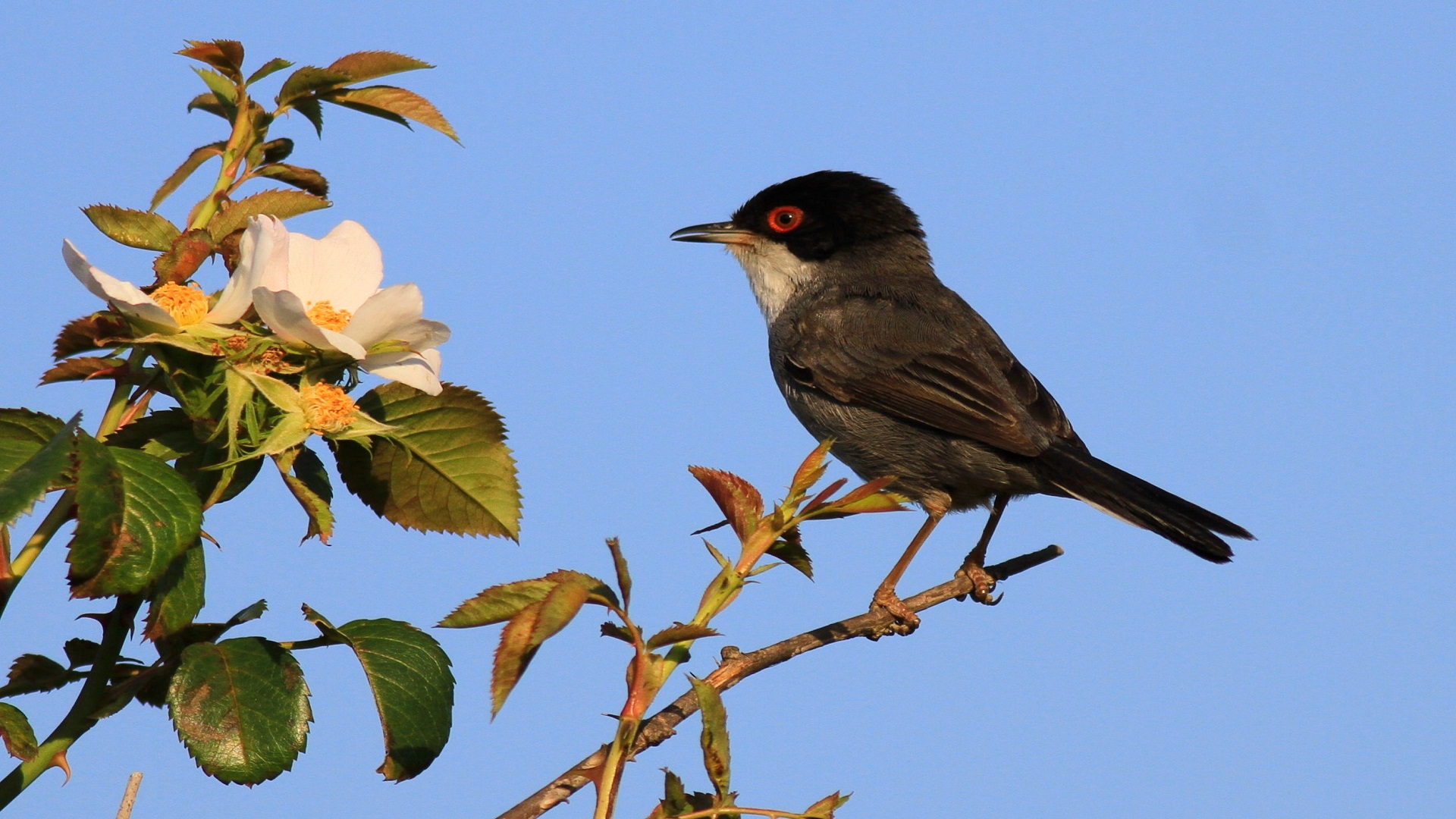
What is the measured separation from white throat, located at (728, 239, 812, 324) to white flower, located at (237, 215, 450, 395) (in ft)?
19.1

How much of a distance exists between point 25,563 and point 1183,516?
458 centimetres

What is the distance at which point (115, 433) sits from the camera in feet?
5.40

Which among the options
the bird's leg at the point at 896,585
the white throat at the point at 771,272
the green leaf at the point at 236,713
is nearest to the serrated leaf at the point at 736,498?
the green leaf at the point at 236,713

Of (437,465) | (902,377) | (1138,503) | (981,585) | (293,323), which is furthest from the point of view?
(902,377)

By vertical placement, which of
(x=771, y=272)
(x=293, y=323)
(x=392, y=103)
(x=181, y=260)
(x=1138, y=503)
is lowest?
(x=293, y=323)

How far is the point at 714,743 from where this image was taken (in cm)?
158

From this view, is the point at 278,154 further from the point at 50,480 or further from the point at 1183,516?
the point at 1183,516

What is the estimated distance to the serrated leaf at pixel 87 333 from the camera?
1673 mm

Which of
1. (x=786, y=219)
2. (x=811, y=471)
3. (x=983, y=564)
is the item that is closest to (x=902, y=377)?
(x=983, y=564)

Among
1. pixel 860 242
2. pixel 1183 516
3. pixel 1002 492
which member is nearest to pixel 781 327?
pixel 860 242

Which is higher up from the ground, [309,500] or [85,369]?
[85,369]

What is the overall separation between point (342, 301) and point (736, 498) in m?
0.63

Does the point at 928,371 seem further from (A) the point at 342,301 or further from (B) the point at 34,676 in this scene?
(B) the point at 34,676

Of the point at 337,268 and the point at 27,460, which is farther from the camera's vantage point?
the point at 337,268
